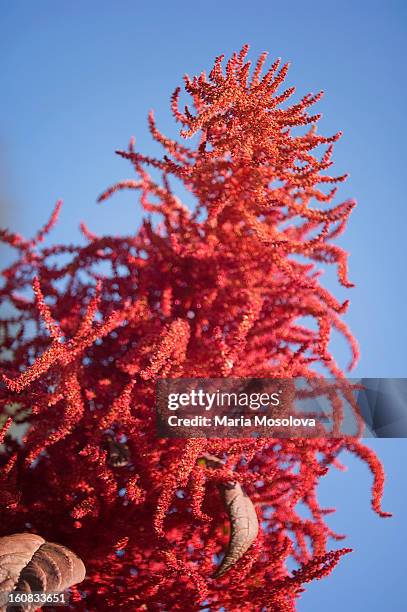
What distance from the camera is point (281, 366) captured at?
2.76 ft

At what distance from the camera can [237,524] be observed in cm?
79

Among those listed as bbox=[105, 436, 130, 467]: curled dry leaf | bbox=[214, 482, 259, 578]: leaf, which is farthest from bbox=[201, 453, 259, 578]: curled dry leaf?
bbox=[105, 436, 130, 467]: curled dry leaf

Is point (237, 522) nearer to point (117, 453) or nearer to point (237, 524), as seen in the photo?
point (237, 524)

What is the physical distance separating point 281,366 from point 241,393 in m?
0.06

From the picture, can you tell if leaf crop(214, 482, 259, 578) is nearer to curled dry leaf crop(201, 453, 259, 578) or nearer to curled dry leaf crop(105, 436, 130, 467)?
curled dry leaf crop(201, 453, 259, 578)

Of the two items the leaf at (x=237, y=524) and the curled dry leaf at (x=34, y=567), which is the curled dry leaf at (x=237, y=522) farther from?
the curled dry leaf at (x=34, y=567)

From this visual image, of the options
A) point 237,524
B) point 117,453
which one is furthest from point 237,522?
point 117,453

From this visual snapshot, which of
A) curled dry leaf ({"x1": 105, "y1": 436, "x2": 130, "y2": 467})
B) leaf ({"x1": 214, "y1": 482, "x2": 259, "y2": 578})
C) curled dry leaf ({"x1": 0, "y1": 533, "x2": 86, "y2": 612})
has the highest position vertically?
curled dry leaf ({"x1": 105, "y1": 436, "x2": 130, "y2": 467})

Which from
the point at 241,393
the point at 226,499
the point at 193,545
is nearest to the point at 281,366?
the point at 241,393

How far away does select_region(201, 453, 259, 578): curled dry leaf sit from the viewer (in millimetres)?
787

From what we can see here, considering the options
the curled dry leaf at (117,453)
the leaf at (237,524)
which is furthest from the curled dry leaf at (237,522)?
the curled dry leaf at (117,453)

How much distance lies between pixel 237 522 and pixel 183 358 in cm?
21

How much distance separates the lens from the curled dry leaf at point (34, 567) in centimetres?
73

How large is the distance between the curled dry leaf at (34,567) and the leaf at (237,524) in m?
0.18
